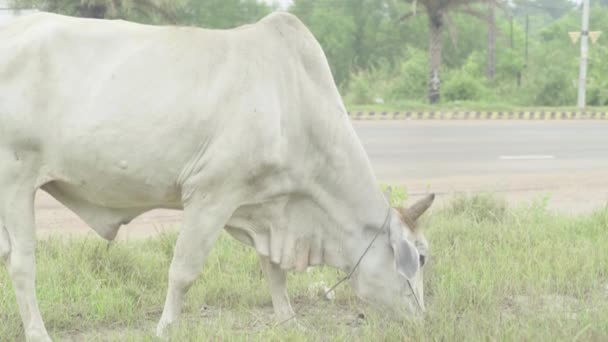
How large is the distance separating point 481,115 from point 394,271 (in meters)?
19.1

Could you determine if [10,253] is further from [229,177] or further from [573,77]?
[573,77]

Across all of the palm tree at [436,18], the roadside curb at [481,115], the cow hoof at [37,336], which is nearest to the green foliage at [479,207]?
the cow hoof at [37,336]

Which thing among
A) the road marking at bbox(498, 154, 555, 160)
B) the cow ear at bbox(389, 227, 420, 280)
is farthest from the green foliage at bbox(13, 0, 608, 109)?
the cow ear at bbox(389, 227, 420, 280)

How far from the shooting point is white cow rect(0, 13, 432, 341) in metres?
3.82

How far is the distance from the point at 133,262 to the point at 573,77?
86.2 ft

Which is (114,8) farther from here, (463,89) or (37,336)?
(37,336)

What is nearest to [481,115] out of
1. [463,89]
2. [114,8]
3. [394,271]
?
[463,89]

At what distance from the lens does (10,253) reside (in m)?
4.07

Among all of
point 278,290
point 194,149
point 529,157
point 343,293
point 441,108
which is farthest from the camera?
point 441,108

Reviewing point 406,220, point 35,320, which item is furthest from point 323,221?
point 35,320

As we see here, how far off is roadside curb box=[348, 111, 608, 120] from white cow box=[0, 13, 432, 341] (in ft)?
56.9

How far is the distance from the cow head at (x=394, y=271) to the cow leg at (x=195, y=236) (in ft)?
2.57

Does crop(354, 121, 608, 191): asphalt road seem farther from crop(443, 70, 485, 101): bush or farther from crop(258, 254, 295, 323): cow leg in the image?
crop(443, 70, 485, 101): bush

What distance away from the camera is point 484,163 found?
40.3ft
